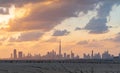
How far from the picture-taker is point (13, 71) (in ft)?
457

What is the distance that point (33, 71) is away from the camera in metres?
142

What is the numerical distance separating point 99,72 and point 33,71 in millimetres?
20993

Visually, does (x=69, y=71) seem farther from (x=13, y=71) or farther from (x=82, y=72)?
(x=13, y=71)

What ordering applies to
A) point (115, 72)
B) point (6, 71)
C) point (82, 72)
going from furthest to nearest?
1. point (115, 72)
2. point (82, 72)
3. point (6, 71)

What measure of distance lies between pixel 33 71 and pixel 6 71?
7.63 m

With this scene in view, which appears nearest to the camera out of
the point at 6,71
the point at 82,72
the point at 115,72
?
the point at 6,71

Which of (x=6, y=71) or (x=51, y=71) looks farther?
(x=51, y=71)

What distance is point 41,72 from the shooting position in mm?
141500

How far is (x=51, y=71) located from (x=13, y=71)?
40.7 feet

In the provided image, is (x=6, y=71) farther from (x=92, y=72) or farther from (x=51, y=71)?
(x=92, y=72)

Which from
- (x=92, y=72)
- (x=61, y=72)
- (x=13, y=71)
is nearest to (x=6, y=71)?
(x=13, y=71)

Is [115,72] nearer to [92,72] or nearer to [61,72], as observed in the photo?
[92,72]

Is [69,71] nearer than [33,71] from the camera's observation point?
No

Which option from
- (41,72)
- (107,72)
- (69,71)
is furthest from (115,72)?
(41,72)
